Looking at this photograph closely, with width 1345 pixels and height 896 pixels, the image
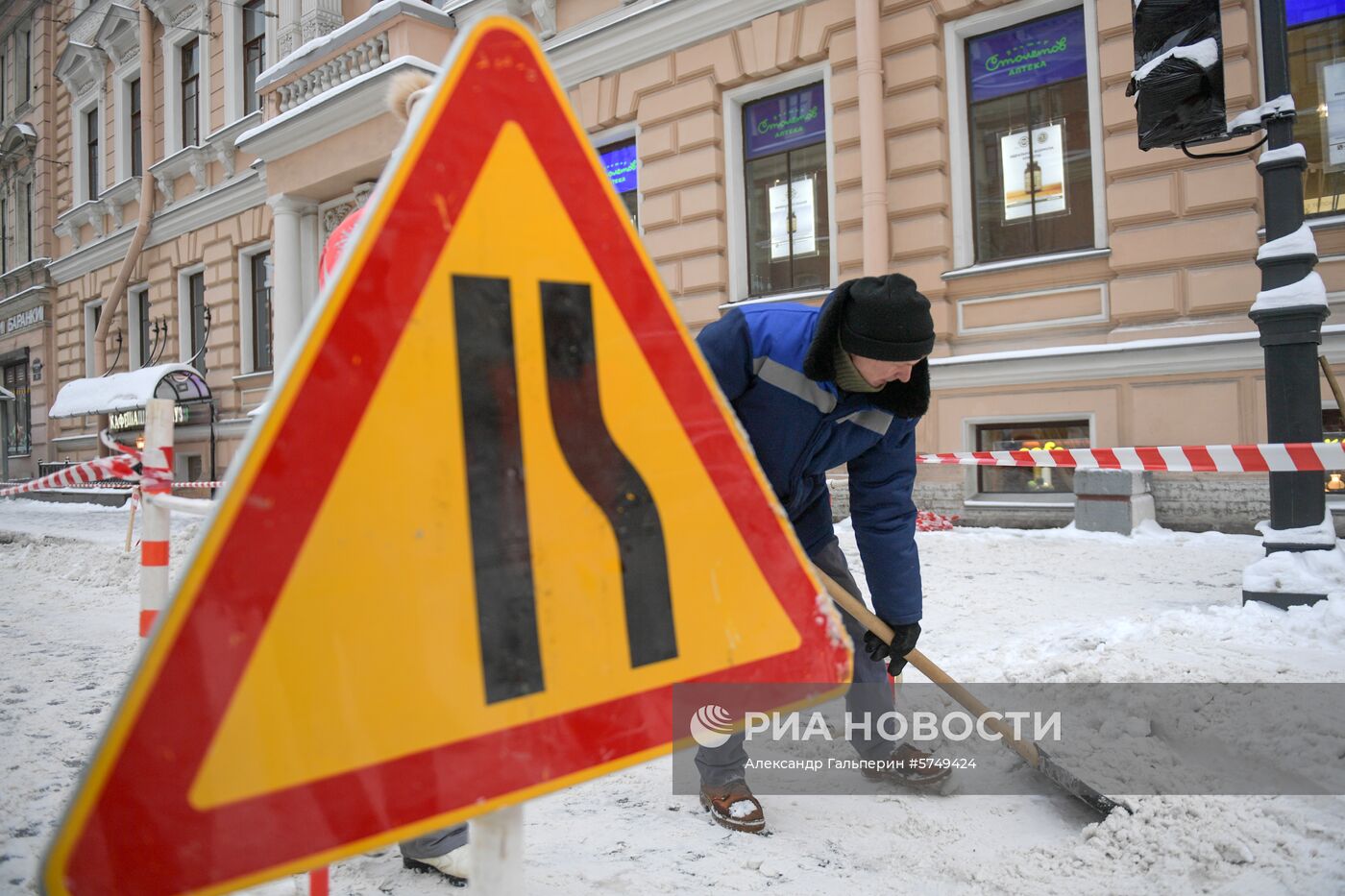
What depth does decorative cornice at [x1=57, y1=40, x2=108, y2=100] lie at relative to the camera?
58.3 ft

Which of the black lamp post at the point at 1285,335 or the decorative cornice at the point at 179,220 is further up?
the decorative cornice at the point at 179,220

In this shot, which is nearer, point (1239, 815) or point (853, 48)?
point (1239, 815)

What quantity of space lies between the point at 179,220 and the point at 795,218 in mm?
12561

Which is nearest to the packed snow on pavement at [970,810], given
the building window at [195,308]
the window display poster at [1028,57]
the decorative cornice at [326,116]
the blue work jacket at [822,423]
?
the blue work jacket at [822,423]

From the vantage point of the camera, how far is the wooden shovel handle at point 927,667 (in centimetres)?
233

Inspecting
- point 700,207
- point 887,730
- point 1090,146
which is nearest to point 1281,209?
point 1090,146

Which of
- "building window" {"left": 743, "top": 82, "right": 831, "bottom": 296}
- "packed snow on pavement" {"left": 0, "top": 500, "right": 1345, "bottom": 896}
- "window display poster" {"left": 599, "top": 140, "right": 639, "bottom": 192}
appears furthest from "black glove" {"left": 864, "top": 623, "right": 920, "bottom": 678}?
"window display poster" {"left": 599, "top": 140, "right": 639, "bottom": 192}

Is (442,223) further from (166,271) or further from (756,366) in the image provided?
(166,271)

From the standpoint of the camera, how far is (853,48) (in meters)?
8.04

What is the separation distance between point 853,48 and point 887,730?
7.22m

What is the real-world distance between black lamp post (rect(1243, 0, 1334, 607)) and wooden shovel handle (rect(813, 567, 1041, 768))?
7.69 ft

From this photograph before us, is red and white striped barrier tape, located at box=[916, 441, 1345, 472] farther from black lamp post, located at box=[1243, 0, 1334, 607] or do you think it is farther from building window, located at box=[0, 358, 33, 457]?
building window, located at box=[0, 358, 33, 457]

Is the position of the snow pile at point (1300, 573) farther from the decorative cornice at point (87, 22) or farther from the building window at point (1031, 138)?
the decorative cornice at point (87, 22)

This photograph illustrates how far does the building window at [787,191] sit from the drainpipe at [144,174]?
1293 centimetres
